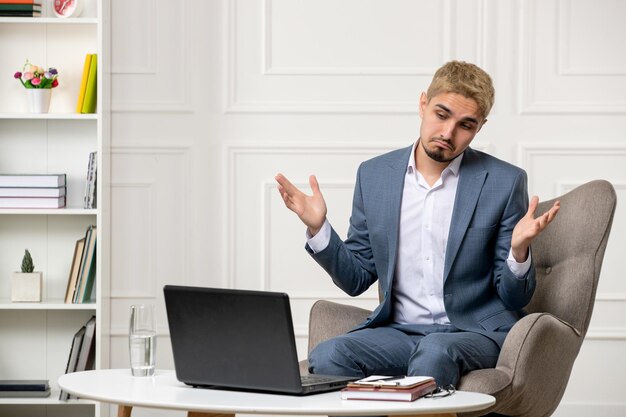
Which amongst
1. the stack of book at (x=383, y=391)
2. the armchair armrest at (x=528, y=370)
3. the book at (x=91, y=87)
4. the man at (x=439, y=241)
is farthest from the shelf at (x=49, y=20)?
the stack of book at (x=383, y=391)

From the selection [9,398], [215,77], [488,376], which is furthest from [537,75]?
[9,398]

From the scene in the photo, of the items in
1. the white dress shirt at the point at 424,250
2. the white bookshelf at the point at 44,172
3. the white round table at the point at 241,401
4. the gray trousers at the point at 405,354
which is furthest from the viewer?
the white bookshelf at the point at 44,172

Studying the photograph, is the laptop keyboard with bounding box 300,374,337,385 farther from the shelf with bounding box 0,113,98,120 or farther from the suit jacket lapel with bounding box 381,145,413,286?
the shelf with bounding box 0,113,98,120

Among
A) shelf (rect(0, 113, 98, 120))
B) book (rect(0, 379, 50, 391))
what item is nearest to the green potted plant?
book (rect(0, 379, 50, 391))

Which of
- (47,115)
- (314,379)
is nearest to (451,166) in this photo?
(314,379)

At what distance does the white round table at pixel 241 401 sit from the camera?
1.71m

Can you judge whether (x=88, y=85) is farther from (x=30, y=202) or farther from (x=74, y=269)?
(x=74, y=269)

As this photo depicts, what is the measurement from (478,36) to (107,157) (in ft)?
4.88

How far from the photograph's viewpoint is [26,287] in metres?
3.58

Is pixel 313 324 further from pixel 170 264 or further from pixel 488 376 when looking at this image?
pixel 170 264

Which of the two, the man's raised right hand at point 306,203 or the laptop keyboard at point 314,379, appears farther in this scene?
the man's raised right hand at point 306,203

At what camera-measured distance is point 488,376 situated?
230cm

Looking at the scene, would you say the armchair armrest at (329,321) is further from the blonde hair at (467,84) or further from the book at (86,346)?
the book at (86,346)

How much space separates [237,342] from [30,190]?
6.38 feet
